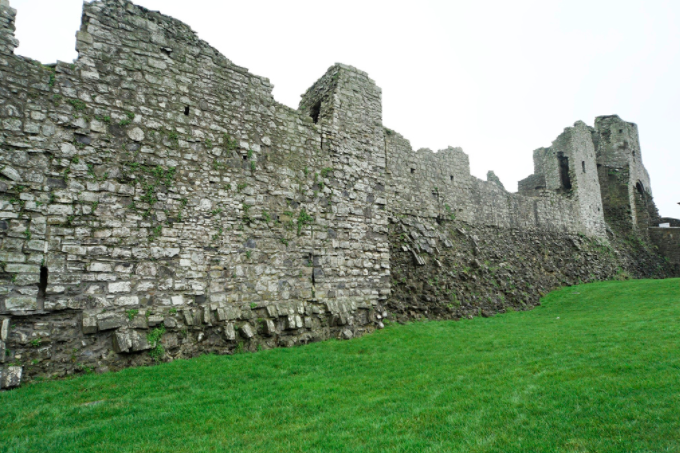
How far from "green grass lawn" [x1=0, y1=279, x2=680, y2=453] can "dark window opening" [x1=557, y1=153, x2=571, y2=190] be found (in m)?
18.8

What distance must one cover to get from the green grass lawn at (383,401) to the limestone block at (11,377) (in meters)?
0.19

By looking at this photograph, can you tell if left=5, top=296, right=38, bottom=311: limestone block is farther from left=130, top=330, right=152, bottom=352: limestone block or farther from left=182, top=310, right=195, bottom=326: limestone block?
left=182, top=310, right=195, bottom=326: limestone block

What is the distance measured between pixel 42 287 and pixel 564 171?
94.4 feet

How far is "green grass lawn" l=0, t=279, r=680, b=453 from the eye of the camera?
4.84 meters

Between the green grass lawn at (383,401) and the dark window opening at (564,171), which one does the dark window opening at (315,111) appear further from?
the dark window opening at (564,171)

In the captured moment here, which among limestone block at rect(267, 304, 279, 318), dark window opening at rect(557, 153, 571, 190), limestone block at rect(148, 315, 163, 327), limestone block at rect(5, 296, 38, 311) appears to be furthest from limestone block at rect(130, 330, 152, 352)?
dark window opening at rect(557, 153, 571, 190)

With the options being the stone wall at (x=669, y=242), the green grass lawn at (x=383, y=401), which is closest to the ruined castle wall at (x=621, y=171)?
the stone wall at (x=669, y=242)

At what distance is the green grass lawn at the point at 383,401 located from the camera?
4.84 meters

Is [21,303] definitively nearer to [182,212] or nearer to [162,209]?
[162,209]

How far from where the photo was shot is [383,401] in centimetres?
648

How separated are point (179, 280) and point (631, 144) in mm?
34240

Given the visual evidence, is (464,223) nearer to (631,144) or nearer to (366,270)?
(366,270)

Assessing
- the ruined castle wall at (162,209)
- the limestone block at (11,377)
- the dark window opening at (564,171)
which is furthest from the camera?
the dark window opening at (564,171)

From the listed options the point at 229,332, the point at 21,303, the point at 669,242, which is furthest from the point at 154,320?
the point at 669,242
